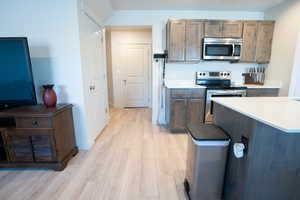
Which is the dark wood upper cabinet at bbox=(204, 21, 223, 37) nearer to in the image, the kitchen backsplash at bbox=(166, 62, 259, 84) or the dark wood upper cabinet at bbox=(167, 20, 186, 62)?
the dark wood upper cabinet at bbox=(167, 20, 186, 62)

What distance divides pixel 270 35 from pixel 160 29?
86.7 inches

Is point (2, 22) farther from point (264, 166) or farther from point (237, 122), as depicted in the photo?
point (264, 166)

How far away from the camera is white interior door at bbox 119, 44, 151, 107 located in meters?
4.74

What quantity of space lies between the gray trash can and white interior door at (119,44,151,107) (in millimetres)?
3647

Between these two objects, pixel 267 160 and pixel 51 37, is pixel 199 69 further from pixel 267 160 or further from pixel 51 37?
pixel 51 37

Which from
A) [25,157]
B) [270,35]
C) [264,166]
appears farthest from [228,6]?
[25,157]

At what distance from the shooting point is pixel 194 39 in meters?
3.00

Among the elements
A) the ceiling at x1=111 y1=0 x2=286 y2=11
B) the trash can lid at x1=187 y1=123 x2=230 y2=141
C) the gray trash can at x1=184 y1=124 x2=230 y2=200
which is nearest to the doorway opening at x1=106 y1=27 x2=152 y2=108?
the ceiling at x1=111 y1=0 x2=286 y2=11

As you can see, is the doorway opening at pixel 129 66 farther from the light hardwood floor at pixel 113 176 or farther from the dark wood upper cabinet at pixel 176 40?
the light hardwood floor at pixel 113 176

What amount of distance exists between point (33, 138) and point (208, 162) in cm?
197

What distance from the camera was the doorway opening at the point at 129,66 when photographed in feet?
15.2

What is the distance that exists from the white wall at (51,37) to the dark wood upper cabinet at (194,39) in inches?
78.1

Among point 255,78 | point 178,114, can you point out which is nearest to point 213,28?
point 255,78

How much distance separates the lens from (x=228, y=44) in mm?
3020
